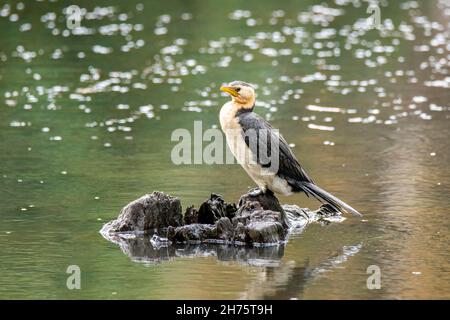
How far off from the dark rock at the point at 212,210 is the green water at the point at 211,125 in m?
0.60

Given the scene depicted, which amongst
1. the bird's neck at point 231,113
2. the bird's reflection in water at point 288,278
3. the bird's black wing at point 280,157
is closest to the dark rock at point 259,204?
the bird's black wing at point 280,157

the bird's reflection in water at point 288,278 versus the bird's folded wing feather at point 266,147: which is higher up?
the bird's folded wing feather at point 266,147

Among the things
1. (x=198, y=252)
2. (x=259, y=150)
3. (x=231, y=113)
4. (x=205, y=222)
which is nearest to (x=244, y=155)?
(x=259, y=150)

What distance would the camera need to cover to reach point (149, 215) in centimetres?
1314

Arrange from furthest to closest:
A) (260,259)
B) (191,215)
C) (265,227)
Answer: (191,215) < (265,227) < (260,259)

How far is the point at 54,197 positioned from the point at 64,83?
9248 millimetres

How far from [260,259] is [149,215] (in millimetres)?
1725

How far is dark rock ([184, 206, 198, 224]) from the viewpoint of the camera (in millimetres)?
13141

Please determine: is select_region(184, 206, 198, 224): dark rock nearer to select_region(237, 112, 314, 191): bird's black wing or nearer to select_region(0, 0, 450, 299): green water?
select_region(0, 0, 450, 299): green water

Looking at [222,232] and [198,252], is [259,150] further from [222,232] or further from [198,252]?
[198,252]

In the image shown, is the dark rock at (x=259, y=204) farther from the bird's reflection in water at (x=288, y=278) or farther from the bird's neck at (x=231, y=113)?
the bird's reflection in water at (x=288, y=278)

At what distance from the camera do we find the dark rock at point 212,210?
13.0m

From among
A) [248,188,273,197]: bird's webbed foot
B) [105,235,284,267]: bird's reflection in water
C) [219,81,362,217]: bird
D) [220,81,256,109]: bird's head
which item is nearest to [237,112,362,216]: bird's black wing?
[219,81,362,217]: bird
